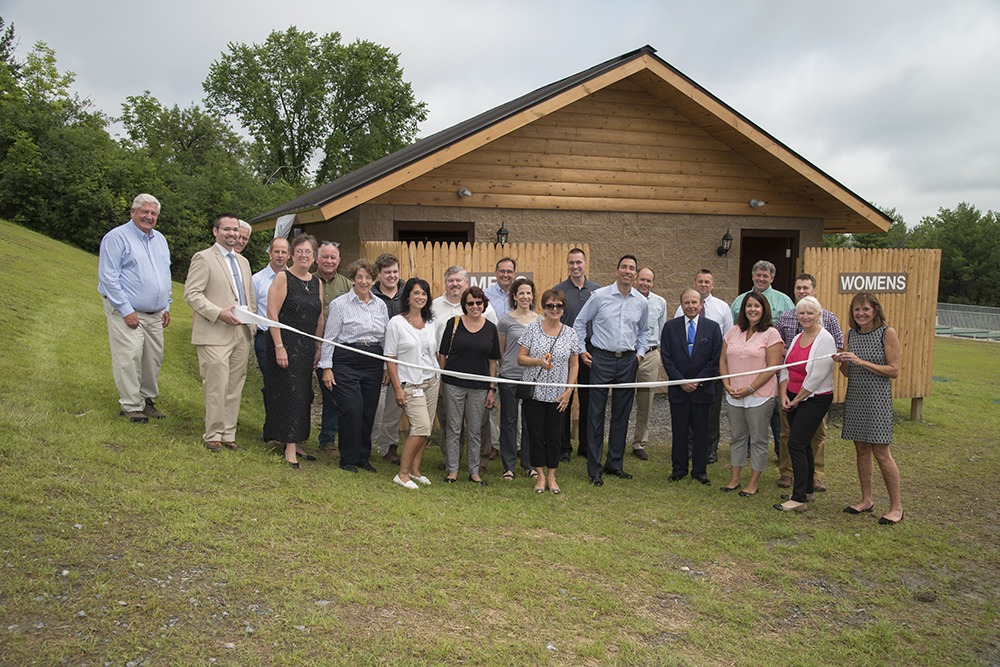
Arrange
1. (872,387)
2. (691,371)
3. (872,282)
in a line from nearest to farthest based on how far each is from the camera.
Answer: (872,387), (691,371), (872,282)

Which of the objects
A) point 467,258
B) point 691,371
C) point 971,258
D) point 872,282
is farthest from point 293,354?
point 971,258

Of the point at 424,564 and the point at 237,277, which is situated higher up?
the point at 237,277

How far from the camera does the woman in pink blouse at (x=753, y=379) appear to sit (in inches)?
262

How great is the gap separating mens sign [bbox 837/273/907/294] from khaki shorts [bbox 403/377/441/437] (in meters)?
6.41

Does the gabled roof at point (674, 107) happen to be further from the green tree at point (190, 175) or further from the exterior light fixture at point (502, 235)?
the green tree at point (190, 175)

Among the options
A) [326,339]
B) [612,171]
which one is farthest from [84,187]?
[326,339]

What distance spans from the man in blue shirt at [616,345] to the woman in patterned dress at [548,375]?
598 mm

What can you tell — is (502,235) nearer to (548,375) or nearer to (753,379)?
(548,375)

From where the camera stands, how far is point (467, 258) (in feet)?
29.6

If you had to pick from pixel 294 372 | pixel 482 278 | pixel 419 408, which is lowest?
pixel 419 408

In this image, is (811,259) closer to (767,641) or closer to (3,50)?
(767,641)

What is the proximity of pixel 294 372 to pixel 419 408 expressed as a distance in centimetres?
107

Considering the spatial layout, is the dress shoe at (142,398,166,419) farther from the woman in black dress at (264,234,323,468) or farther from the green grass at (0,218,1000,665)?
the woman in black dress at (264,234,323,468)

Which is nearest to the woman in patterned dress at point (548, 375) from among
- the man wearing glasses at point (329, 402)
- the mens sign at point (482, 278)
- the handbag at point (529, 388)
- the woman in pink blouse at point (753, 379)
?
the handbag at point (529, 388)
